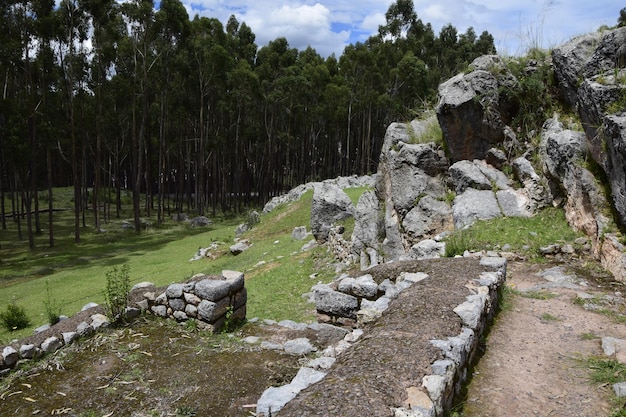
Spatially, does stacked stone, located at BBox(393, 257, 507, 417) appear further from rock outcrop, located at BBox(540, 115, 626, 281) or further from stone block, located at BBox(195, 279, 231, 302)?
stone block, located at BBox(195, 279, 231, 302)

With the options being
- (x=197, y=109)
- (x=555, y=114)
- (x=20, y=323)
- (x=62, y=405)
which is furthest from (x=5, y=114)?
(x=555, y=114)

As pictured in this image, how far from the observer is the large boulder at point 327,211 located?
18.2 m

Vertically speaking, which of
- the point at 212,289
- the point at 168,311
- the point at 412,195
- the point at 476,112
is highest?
the point at 476,112

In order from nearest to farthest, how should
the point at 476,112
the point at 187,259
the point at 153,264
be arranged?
the point at 476,112 < the point at 153,264 < the point at 187,259

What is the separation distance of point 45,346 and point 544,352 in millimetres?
7978

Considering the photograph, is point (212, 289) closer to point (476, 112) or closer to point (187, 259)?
point (476, 112)

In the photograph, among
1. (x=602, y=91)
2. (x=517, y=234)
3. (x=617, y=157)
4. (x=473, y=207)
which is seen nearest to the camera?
(x=617, y=157)

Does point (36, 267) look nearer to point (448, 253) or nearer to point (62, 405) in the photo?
point (62, 405)

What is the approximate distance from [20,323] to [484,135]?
49.9ft

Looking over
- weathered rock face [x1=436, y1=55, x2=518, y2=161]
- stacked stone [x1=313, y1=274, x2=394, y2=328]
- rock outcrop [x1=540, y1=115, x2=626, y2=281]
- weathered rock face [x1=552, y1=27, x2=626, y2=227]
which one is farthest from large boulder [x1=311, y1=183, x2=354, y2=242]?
weathered rock face [x1=552, y1=27, x2=626, y2=227]

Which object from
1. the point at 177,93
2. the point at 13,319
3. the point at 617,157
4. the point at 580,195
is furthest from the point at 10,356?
the point at 177,93

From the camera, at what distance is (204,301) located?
7.83 metres

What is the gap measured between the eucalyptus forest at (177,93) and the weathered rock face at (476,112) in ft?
33.6

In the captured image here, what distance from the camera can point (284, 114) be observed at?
52031 millimetres
